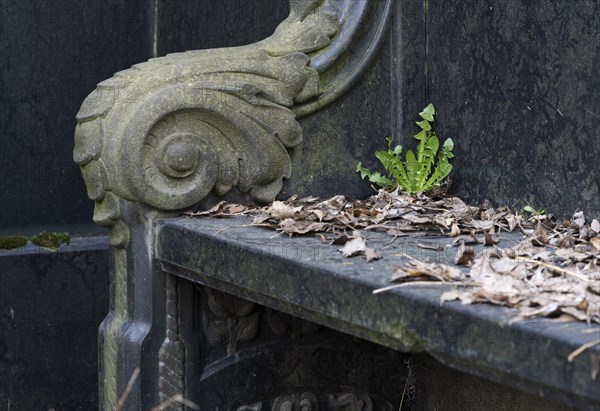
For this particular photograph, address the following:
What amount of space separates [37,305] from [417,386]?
1659mm

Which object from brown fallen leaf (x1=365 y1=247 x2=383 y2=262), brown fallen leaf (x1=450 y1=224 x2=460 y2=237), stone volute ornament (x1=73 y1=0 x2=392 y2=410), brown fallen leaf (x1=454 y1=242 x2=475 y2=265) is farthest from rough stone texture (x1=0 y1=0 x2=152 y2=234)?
brown fallen leaf (x1=454 y1=242 x2=475 y2=265)

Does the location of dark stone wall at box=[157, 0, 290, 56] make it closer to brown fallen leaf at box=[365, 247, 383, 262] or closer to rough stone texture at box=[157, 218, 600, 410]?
rough stone texture at box=[157, 218, 600, 410]

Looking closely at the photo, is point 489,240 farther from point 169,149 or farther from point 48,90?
point 48,90

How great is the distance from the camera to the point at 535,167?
379 cm

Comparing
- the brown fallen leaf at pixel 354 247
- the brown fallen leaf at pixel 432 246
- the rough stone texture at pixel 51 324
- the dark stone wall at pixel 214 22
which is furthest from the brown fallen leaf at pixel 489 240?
the rough stone texture at pixel 51 324

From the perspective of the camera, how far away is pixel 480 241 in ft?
10.8

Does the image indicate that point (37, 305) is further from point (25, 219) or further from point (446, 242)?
point (446, 242)

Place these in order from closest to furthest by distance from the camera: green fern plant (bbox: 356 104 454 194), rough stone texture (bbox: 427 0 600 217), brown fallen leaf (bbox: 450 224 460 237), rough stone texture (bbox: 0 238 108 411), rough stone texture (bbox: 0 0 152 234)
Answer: brown fallen leaf (bbox: 450 224 460 237) < rough stone texture (bbox: 427 0 600 217) < green fern plant (bbox: 356 104 454 194) < rough stone texture (bbox: 0 238 108 411) < rough stone texture (bbox: 0 0 152 234)

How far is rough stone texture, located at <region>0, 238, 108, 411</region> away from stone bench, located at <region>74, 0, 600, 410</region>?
3.15ft

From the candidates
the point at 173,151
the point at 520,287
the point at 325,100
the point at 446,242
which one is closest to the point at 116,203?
the point at 173,151

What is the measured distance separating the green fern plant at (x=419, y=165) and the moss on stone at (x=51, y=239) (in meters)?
1.51

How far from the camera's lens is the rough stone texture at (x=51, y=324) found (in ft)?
15.9

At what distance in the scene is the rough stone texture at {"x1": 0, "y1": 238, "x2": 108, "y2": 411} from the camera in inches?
Answer: 191

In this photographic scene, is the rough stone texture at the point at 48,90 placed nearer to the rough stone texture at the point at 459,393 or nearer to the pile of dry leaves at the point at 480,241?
the pile of dry leaves at the point at 480,241
